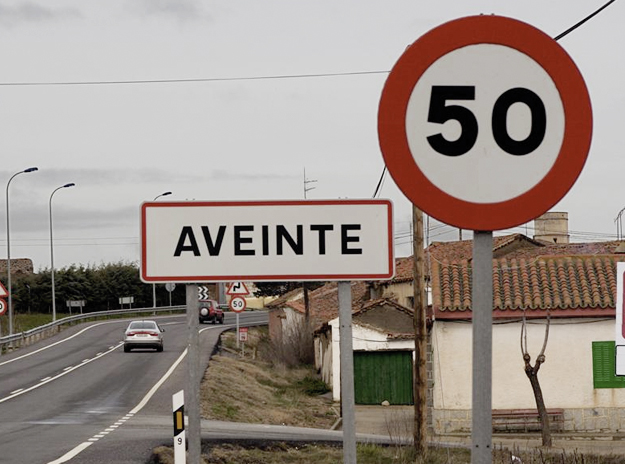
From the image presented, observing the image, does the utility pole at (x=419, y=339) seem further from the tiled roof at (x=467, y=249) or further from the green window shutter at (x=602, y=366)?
the tiled roof at (x=467, y=249)

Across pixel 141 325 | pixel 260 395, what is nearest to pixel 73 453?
pixel 260 395

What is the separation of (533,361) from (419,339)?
36.2 ft

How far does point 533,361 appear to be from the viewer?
34.8 m

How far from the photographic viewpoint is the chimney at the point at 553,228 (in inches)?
3159

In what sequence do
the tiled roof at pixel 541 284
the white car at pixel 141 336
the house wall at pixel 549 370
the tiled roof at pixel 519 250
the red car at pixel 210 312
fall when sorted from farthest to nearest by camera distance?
the red car at pixel 210 312
the tiled roof at pixel 519 250
the white car at pixel 141 336
the tiled roof at pixel 541 284
the house wall at pixel 549 370

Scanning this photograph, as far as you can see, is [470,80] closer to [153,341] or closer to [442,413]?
[442,413]

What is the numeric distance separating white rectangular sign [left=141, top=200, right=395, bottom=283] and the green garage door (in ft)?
133

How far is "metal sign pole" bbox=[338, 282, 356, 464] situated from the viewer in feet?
16.7

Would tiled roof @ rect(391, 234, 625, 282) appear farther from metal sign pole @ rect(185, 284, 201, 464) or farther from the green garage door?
metal sign pole @ rect(185, 284, 201, 464)

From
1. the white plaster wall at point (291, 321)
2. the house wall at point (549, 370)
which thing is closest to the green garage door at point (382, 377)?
the house wall at point (549, 370)

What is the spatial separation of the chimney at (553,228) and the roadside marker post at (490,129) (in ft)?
253

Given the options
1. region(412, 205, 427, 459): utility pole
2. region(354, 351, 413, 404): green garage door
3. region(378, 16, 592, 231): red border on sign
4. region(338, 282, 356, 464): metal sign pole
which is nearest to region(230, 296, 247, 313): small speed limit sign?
region(354, 351, 413, 404): green garage door

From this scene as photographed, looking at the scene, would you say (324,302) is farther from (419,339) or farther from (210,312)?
(419,339)

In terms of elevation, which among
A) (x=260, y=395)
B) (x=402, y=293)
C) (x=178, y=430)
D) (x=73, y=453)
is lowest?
(x=260, y=395)
